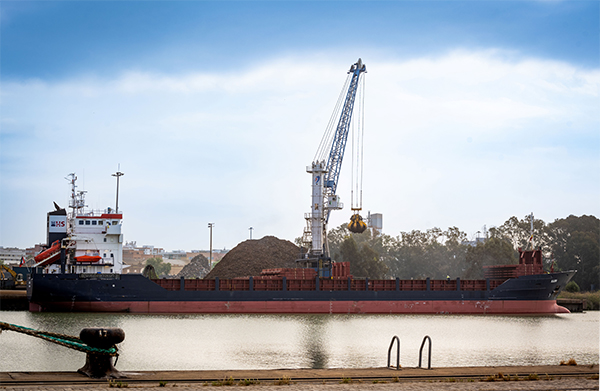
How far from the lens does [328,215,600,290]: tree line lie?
78.8m

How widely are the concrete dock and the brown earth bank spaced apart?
185 ft

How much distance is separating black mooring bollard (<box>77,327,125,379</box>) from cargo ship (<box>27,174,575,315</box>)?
93.2 ft

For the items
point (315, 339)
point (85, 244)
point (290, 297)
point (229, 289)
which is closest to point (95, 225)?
point (85, 244)

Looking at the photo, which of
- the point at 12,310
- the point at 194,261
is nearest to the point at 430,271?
the point at 194,261

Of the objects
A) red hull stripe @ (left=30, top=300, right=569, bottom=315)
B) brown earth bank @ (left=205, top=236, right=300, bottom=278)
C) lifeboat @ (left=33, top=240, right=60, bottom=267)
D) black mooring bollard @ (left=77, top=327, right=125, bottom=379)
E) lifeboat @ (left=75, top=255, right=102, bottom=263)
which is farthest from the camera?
brown earth bank @ (left=205, top=236, right=300, bottom=278)

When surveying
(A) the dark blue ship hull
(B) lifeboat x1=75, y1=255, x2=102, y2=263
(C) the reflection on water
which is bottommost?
(C) the reflection on water

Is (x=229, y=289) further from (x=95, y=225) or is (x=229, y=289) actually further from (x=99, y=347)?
(x=99, y=347)

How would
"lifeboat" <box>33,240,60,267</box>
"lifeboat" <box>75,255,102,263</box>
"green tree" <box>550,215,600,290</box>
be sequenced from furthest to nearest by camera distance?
1. "green tree" <box>550,215,600,290</box>
2. "lifeboat" <box>33,240,60,267</box>
3. "lifeboat" <box>75,255,102,263</box>

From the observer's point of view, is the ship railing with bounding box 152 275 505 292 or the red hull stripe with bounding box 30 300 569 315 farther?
the ship railing with bounding box 152 275 505 292

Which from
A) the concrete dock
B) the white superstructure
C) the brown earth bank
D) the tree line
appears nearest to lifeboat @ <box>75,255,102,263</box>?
the white superstructure

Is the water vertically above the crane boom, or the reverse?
the crane boom

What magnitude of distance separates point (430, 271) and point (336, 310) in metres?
63.8

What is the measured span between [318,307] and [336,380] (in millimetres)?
30282

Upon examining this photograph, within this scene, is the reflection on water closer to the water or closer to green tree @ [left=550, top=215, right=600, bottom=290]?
the water
